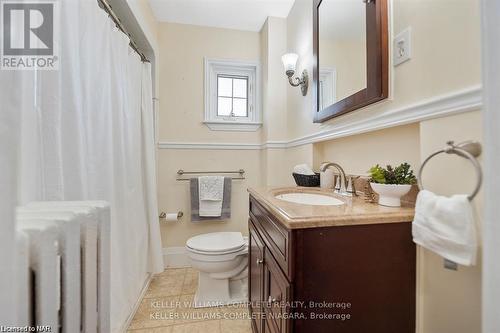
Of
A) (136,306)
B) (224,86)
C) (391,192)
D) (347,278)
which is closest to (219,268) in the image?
(136,306)

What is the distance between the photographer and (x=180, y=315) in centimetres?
146

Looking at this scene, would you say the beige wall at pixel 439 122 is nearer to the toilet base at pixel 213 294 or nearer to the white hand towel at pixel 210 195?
the toilet base at pixel 213 294

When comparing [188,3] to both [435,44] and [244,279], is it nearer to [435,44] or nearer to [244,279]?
[435,44]

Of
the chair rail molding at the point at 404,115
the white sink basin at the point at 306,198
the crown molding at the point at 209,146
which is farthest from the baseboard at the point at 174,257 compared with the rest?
the chair rail molding at the point at 404,115

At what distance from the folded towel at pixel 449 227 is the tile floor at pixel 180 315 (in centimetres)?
120

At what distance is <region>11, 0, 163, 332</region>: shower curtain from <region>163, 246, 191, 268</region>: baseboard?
363 mm

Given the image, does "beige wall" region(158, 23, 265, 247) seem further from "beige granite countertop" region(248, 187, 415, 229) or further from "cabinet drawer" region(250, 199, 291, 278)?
"beige granite countertop" region(248, 187, 415, 229)

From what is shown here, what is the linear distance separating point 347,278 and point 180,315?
1273mm

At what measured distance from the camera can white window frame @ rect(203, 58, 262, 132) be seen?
7.10 feet

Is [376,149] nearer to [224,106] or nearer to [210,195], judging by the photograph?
[210,195]

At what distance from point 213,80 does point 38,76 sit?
63.4 inches

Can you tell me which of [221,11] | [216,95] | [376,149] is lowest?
[376,149]

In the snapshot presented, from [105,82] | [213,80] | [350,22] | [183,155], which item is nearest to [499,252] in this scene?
[350,22]

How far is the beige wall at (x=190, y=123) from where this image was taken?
210 cm
